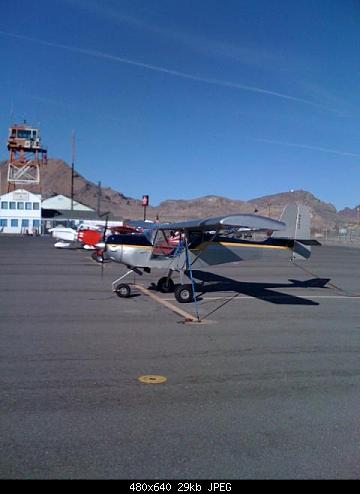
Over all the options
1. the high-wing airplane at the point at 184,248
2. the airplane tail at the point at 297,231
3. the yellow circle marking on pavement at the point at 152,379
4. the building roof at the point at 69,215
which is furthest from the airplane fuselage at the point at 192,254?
the building roof at the point at 69,215

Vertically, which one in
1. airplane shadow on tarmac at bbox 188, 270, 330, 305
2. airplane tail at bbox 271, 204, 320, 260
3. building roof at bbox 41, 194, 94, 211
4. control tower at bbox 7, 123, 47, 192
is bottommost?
airplane shadow on tarmac at bbox 188, 270, 330, 305

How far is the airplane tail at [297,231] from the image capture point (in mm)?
16281

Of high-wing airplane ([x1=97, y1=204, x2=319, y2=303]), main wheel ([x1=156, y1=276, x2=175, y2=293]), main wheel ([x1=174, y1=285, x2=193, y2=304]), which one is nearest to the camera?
main wheel ([x1=174, y1=285, x2=193, y2=304])

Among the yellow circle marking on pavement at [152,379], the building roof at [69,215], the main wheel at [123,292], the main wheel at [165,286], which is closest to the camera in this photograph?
the yellow circle marking on pavement at [152,379]

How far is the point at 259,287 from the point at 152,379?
1204cm

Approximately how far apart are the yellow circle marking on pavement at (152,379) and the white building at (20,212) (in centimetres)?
7370

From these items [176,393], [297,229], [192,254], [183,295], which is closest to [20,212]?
[192,254]

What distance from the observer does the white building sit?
77625 millimetres

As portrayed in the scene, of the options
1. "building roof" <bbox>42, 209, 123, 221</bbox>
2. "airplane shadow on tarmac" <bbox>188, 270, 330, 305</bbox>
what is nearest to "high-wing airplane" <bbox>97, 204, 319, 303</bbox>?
"airplane shadow on tarmac" <bbox>188, 270, 330, 305</bbox>

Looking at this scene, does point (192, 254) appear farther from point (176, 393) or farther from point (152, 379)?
point (176, 393)

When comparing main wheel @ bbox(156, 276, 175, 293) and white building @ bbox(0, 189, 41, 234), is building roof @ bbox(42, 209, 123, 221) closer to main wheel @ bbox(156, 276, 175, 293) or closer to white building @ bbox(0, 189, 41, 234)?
white building @ bbox(0, 189, 41, 234)

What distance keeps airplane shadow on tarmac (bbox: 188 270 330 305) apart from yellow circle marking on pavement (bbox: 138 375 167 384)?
816 centimetres

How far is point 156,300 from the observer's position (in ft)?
46.6

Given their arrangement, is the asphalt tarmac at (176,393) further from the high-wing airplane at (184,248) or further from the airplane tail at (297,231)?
the airplane tail at (297,231)
